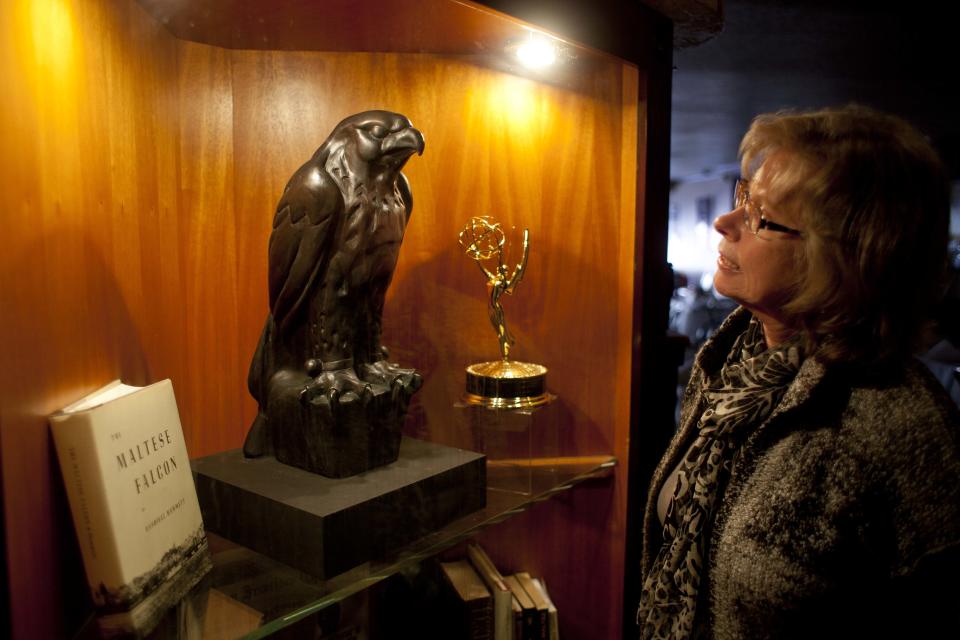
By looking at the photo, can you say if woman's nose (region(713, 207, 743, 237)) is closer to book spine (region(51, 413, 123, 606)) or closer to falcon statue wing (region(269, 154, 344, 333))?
falcon statue wing (region(269, 154, 344, 333))

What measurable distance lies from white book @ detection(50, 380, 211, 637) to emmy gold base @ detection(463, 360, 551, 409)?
0.54 m

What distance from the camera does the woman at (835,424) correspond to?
827 mm

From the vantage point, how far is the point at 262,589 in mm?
895

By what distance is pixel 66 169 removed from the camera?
2.57 feet

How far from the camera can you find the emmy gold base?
1240 millimetres

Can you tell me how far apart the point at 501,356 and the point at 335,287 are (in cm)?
46

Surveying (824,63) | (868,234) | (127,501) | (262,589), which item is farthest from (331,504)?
(824,63)

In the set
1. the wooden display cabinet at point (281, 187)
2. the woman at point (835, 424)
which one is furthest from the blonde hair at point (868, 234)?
the wooden display cabinet at point (281, 187)

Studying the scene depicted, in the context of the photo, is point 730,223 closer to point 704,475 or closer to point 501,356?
point 704,475

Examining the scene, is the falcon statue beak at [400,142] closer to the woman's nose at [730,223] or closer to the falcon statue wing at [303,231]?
the falcon statue wing at [303,231]

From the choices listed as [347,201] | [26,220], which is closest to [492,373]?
[347,201]

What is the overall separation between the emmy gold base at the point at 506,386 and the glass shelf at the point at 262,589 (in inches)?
8.3

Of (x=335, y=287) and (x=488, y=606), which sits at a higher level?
(x=335, y=287)

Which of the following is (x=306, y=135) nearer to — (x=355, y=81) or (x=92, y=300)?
(x=355, y=81)
